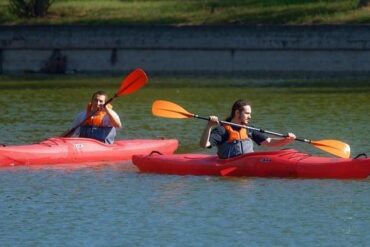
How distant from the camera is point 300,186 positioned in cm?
1551

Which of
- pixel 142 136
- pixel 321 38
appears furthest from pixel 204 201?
pixel 321 38

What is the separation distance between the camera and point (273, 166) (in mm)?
16078

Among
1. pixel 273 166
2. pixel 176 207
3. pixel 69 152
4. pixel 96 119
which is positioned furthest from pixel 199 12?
pixel 176 207

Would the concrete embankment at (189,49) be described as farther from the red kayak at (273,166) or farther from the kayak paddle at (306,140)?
the red kayak at (273,166)

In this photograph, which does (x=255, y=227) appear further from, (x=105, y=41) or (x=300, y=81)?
(x=105, y=41)

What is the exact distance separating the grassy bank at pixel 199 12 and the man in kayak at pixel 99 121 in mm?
22499

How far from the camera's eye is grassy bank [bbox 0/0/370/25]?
1639 inches

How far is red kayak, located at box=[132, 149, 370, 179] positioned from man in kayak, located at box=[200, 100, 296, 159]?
0.15 m

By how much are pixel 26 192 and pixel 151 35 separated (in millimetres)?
24288

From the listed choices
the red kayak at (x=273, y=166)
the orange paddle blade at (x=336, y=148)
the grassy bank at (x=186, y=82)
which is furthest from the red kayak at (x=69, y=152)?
the grassy bank at (x=186, y=82)

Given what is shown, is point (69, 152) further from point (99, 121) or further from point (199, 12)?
point (199, 12)

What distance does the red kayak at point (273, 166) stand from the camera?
15.8 metres

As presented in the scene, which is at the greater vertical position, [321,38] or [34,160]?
[321,38]

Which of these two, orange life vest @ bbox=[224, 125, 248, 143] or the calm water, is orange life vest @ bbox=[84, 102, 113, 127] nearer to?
the calm water
